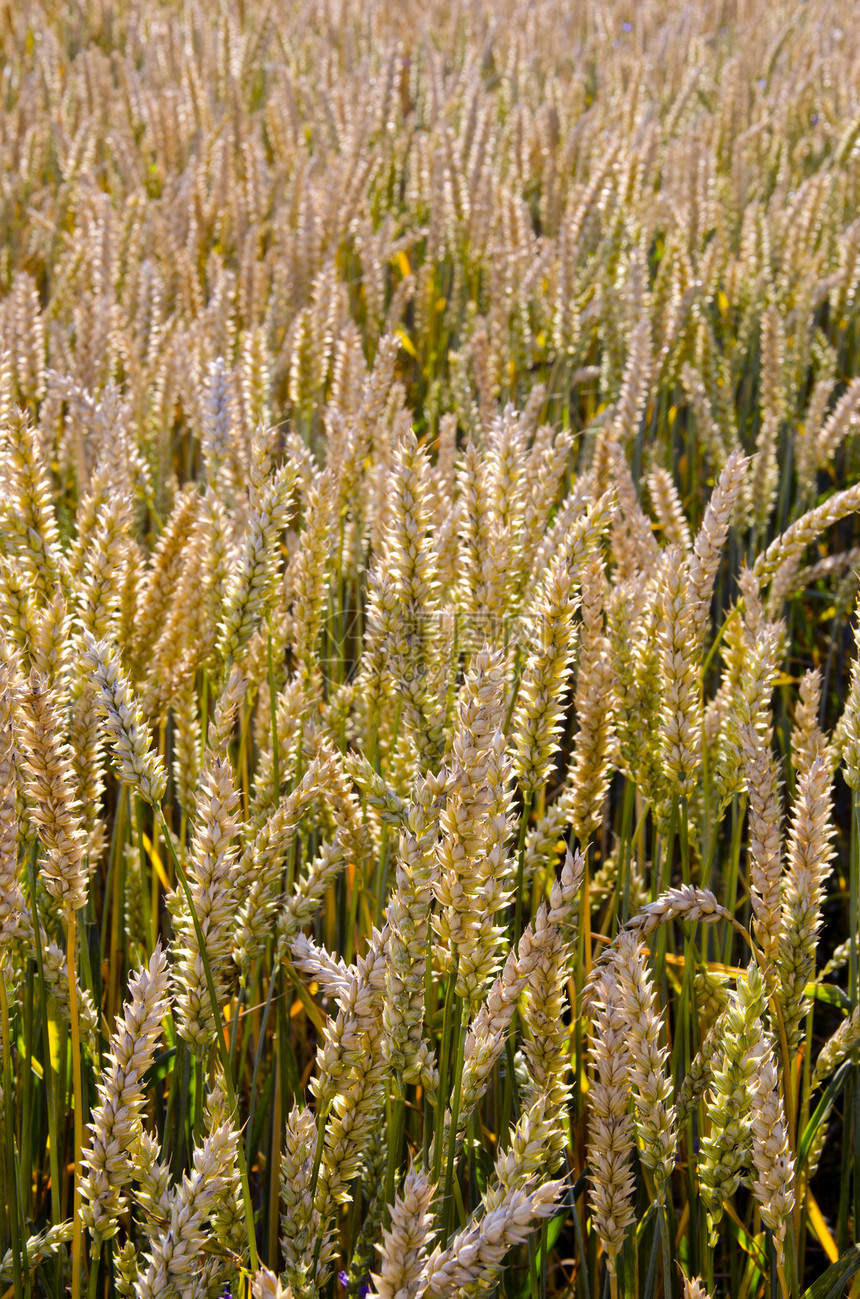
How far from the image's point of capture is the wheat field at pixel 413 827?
2.63ft

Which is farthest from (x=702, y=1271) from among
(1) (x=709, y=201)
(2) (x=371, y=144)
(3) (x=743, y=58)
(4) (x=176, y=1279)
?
(3) (x=743, y=58)

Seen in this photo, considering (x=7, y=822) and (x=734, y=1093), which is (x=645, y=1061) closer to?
(x=734, y=1093)

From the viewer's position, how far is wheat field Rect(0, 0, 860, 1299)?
80cm

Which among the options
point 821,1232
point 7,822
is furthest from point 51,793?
point 821,1232

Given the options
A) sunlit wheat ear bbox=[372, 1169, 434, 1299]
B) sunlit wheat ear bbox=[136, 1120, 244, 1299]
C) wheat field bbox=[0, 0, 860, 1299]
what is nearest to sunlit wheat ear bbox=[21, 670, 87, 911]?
wheat field bbox=[0, 0, 860, 1299]

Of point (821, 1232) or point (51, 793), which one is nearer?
point (51, 793)

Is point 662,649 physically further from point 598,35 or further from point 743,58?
point 598,35

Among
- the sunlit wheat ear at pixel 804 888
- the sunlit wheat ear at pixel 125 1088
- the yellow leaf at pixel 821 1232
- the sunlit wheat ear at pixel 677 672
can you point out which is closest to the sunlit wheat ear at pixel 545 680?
the sunlit wheat ear at pixel 677 672

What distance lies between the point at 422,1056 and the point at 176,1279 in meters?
0.23

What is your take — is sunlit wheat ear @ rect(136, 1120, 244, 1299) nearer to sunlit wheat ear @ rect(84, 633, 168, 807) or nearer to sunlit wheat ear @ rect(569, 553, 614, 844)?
sunlit wheat ear @ rect(84, 633, 168, 807)

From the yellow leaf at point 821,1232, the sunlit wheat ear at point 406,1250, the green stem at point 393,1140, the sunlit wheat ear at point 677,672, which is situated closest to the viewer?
the sunlit wheat ear at point 406,1250

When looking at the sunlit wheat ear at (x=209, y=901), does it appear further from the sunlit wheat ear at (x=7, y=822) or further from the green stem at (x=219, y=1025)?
the sunlit wheat ear at (x=7, y=822)

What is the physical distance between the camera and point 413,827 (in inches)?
31.0

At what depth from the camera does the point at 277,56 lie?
5102 mm
